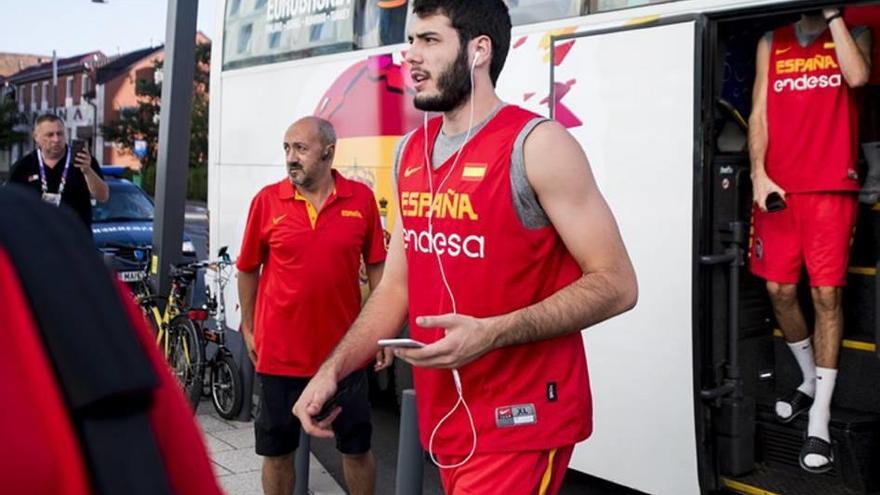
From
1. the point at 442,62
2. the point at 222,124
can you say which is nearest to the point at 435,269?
the point at 442,62

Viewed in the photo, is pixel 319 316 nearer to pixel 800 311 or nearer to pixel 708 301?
pixel 708 301

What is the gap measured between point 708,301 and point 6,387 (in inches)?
169

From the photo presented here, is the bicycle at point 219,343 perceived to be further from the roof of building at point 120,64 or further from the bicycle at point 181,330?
the roof of building at point 120,64

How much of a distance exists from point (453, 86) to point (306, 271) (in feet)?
6.67

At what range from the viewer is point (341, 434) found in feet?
16.4

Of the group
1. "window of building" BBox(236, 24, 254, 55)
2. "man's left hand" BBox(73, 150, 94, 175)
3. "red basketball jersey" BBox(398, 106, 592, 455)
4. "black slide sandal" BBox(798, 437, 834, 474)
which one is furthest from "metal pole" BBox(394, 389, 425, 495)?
"window of building" BBox(236, 24, 254, 55)

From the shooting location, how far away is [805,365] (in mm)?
5570

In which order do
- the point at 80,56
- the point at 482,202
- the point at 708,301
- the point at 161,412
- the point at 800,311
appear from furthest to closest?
the point at 80,56 < the point at 800,311 < the point at 708,301 < the point at 482,202 < the point at 161,412

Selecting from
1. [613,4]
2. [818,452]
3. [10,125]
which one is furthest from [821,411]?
[10,125]

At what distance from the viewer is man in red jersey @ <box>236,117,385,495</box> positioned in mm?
4930

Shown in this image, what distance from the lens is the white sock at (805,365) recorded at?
5.52 meters

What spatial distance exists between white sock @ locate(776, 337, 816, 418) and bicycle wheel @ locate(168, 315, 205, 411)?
407 cm

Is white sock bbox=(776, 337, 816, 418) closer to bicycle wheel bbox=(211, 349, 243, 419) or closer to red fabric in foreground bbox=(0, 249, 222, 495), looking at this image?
bicycle wheel bbox=(211, 349, 243, 419)

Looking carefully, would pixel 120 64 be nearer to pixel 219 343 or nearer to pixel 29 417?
pixel 219 343
